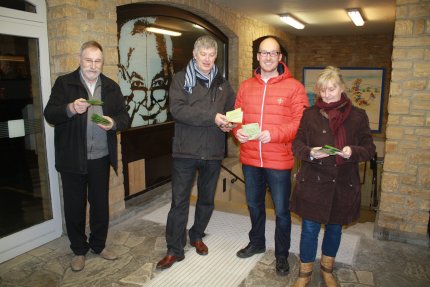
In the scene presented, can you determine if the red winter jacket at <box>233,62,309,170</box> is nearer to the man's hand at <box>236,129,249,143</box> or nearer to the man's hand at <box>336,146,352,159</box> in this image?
the man's hand at <box>236,129,249,143</box>

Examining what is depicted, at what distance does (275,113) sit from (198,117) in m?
0.63

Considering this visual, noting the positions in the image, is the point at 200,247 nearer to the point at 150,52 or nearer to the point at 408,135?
the point at 408,135

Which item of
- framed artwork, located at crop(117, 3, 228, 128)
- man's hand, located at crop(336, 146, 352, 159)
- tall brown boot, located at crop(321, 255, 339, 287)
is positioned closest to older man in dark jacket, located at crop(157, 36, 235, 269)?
A: man's hand, located at crop(336, 146, 352, 159)

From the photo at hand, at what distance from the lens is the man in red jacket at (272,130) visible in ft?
9.03

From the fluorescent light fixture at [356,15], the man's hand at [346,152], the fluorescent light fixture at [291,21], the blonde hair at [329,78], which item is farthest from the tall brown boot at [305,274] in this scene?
the fluorescent light fixture at [291,21]

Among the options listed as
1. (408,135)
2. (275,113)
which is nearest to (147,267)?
(275,113)

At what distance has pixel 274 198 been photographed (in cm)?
290

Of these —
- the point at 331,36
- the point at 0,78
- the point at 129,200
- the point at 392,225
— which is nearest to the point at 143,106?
the point at 129,200

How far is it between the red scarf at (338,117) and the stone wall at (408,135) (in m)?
1.29

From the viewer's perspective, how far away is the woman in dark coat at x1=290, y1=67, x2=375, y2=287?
2.50 m

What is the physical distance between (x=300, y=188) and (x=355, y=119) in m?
0.65

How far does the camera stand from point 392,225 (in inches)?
145

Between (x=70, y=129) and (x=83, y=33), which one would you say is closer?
(x=70, y=129)

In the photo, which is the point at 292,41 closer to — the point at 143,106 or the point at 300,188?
the point at 143,106
